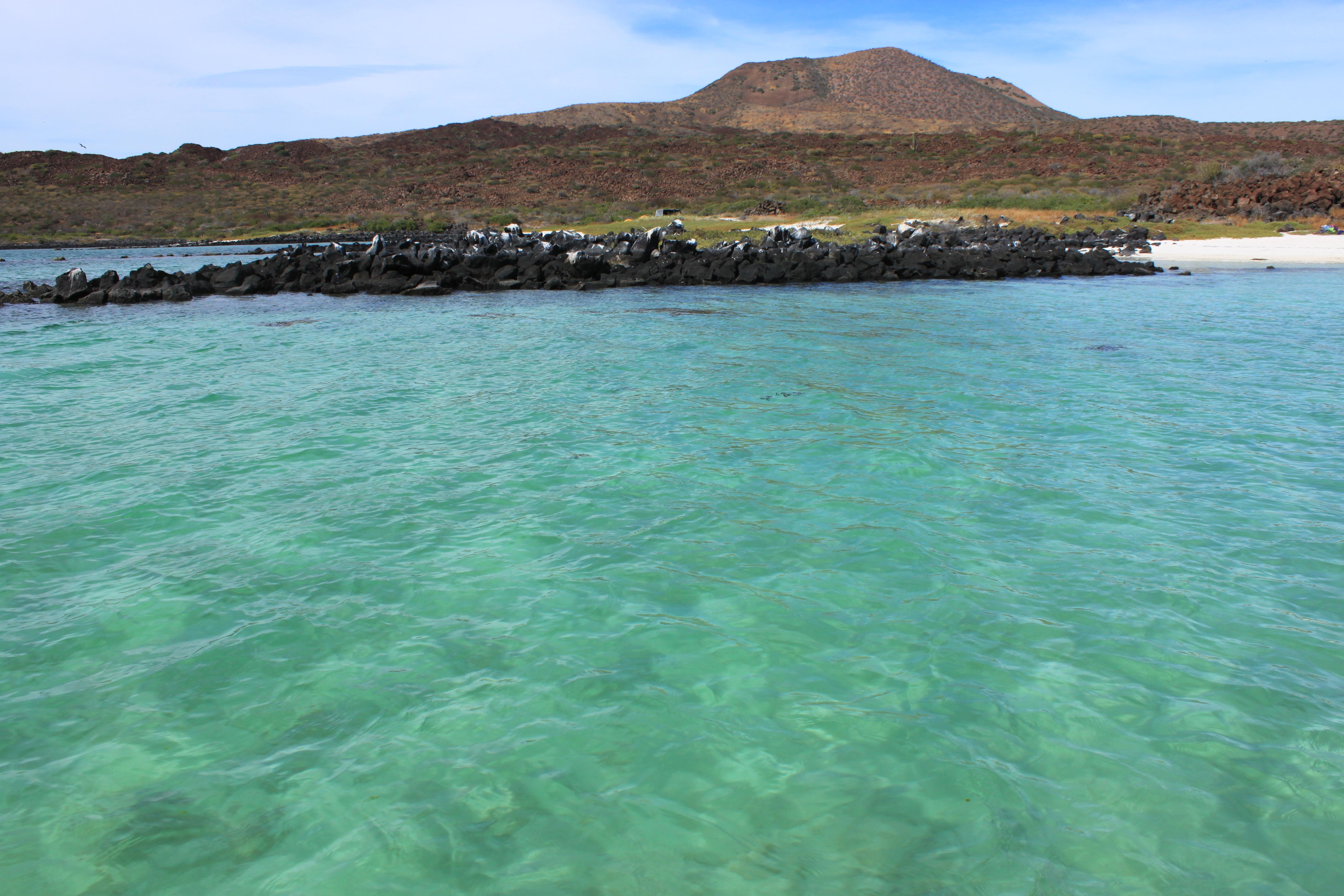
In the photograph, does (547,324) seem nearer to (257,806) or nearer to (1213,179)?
(257,806)

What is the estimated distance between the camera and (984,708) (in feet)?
12.0

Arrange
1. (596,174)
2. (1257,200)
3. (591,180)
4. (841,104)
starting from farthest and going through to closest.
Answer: (841,104), (596,174), (591,180), (1257,200)

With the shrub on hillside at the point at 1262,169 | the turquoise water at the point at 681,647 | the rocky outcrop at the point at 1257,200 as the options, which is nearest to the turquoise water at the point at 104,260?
the turquoise water at the point at 681,647

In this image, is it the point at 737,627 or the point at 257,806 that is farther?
the point at 737,627

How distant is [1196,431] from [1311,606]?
12.7ft

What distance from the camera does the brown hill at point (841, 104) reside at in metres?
91.8

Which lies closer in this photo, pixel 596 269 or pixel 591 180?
pixel 596 269

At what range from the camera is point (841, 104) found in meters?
103

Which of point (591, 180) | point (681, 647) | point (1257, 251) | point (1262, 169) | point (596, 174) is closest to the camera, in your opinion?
point (681, 647)

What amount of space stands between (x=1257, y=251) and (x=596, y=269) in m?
21.4

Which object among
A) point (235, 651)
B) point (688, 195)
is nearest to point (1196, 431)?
point (235, 651)

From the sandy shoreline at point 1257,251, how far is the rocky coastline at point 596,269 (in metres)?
1.28

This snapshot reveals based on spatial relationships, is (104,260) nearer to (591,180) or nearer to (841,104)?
(591,180)

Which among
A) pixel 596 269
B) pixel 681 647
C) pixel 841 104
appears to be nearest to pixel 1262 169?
pixel 596 269
